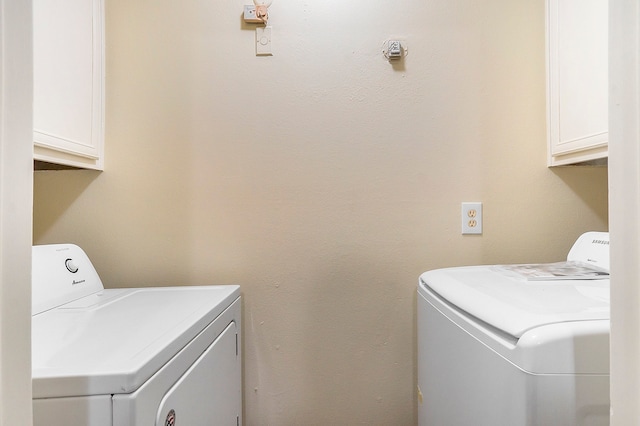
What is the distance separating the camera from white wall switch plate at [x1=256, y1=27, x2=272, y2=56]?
54.9 inches

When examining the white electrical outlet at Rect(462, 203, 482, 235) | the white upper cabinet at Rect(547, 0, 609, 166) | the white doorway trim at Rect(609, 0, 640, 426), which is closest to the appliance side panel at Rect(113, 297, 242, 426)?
the white doorway trim at Rect(609, 0, 640, 426)

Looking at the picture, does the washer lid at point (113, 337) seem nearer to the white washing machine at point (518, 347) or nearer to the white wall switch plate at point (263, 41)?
the white washing machine at point (518, 347)

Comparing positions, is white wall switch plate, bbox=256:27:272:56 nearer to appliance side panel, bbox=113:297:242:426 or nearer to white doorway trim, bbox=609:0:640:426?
appliance side panel, bbox=113:297:242:426

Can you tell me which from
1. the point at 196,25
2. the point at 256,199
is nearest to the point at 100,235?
the point at 256,199

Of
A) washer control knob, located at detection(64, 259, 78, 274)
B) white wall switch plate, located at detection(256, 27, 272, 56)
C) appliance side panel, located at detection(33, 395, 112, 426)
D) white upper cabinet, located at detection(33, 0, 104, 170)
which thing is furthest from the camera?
white wall switch plate, located at detection(256, 27, 272, 56)

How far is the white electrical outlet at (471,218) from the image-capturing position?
1398mm

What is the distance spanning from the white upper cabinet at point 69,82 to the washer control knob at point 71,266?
1.08 ft

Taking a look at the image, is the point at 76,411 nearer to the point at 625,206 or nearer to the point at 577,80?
the point at 625,206

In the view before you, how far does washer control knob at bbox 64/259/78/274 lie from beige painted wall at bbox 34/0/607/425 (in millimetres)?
189

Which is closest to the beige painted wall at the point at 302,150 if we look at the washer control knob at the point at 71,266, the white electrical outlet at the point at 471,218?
the white electrical outlet at the point at 471,218

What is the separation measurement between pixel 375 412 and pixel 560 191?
1.13 metres

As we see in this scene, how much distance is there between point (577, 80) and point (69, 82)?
68.4 inches

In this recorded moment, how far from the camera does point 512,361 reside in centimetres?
62

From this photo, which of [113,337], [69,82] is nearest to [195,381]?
[113,337]
